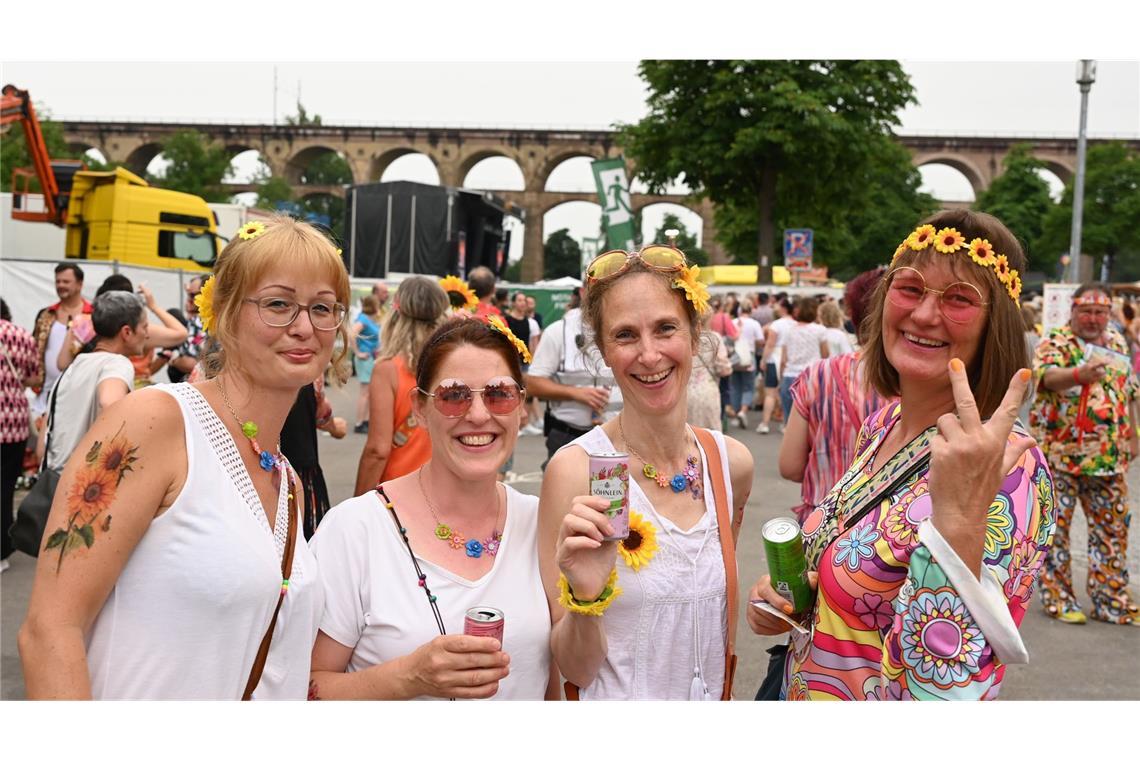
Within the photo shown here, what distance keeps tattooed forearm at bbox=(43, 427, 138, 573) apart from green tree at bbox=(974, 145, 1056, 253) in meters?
59.1

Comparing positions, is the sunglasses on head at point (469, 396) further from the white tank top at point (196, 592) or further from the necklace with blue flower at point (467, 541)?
the white tank top at point (196, 592)

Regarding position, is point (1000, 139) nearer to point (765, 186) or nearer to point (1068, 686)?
point (765, 186)

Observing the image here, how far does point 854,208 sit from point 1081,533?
83.0 ft

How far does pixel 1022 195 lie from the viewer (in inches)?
2144

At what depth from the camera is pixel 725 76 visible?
27750 millimetres

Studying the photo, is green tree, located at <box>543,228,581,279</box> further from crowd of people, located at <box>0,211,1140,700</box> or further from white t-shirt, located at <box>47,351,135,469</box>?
crowd of people, located at <box>0,211,1140,700</box>

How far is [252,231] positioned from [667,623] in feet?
4.22

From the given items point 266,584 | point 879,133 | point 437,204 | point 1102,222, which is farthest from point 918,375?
point 1102,222

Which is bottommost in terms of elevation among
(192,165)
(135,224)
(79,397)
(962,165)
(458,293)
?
(79,397)

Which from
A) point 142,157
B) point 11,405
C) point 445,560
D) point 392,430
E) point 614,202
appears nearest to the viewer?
point 445,560

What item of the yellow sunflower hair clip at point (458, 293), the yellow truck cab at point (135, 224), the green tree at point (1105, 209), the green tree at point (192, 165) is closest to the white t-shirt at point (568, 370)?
the yellow sunflower hair clip at point (458, 293)

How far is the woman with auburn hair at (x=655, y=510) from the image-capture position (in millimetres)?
2070

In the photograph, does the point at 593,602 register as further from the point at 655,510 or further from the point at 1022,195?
the point at 1022,195

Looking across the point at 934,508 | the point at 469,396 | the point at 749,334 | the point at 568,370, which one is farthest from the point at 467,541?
the point at 749,334
